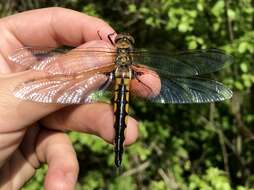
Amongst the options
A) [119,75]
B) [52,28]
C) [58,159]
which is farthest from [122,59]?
[58,159]

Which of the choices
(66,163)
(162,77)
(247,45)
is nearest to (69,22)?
(162,77)

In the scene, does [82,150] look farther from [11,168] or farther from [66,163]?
[66,163]

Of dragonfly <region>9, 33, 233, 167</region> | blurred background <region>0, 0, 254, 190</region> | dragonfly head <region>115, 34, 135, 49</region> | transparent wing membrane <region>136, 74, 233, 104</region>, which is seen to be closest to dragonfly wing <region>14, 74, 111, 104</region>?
dragonfly <region>9, 33, 233, 167</region>

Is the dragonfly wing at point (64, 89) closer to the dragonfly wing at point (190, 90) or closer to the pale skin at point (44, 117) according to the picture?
the pale skin at point (44, 117)

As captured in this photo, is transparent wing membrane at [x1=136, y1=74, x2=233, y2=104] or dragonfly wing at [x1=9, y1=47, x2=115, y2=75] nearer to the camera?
dragonfly wing at [x1=9, y1=47, x2=115, y2=75]

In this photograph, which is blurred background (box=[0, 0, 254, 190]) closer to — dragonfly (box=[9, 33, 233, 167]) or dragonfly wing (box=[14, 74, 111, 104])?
dragonfly (box=[9, 33, 233, 167])

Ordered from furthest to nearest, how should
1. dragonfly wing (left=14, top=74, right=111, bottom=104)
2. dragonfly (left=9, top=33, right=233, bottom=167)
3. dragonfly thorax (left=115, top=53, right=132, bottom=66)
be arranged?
dragonfly thorax (left=115, top=53, right=132, bottom=66) < dragonfly (left=9, top=33, right=233, bottom=167) < dragonfly wing (left=14, top=74, right=111, bottom=104)
